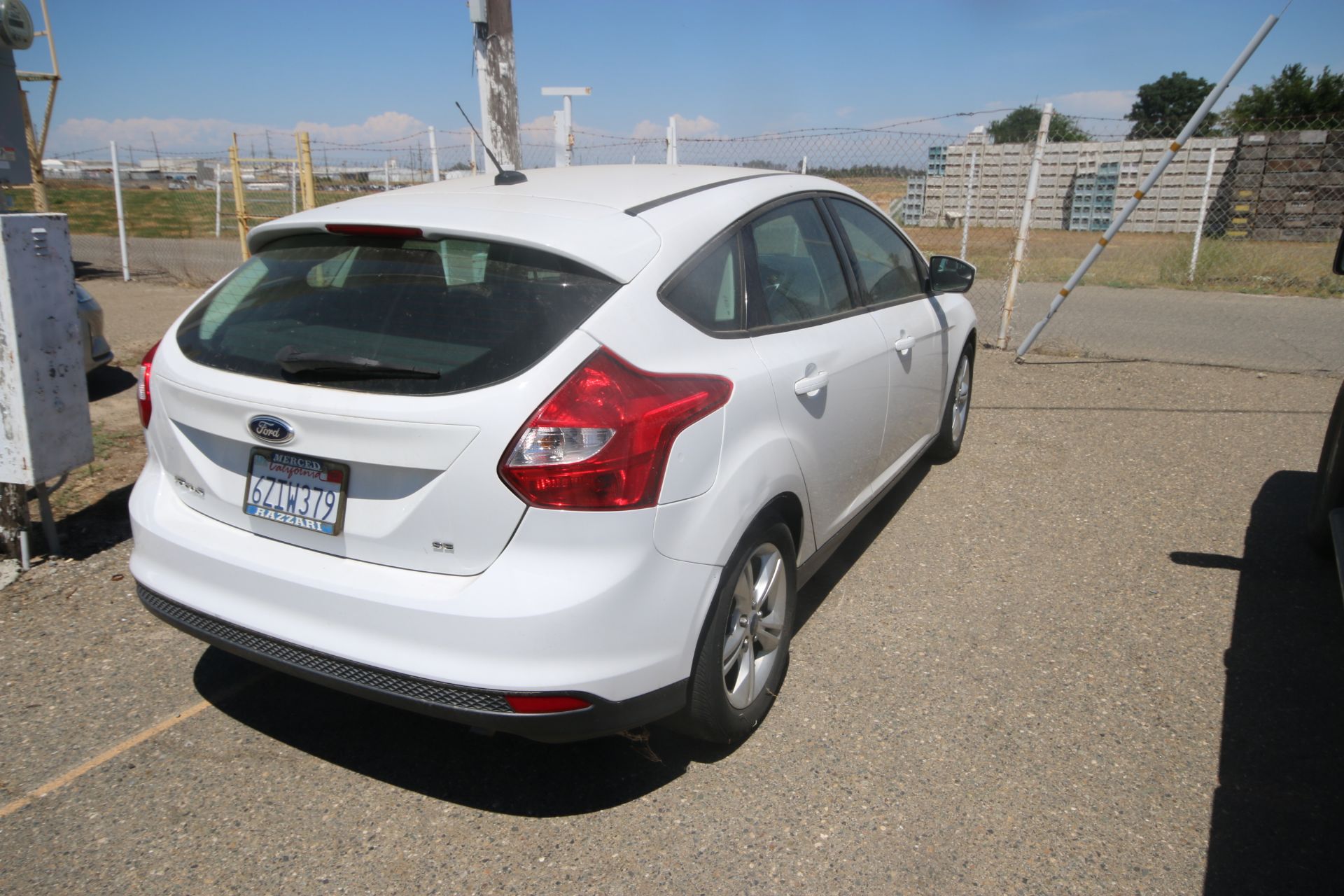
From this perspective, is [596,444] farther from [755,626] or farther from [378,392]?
[755,626]

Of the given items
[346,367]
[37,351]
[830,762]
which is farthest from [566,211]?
[37,351]

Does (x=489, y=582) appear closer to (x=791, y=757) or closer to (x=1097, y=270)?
(x=791, y=757)

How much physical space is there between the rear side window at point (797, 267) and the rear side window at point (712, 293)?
0.17 metres

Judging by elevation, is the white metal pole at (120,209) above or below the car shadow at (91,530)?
above

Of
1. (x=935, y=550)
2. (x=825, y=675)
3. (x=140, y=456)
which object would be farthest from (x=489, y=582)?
(x=140, y=456)

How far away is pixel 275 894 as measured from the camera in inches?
90.5

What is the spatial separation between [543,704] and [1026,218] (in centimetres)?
766

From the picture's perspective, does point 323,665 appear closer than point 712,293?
Yes

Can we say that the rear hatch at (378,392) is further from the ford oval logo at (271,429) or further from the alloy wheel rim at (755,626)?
the alloy wheel rim at (755,626)

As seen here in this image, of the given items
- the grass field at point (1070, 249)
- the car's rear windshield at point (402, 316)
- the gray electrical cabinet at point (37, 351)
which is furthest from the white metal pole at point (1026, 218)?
the gray electrical cabinet at point (37, 351)

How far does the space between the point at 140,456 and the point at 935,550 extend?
454 centimetres

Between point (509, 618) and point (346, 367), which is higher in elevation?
point (346, 367)

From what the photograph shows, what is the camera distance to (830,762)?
2848 millimetres

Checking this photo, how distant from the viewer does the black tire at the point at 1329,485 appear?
4.09 m
